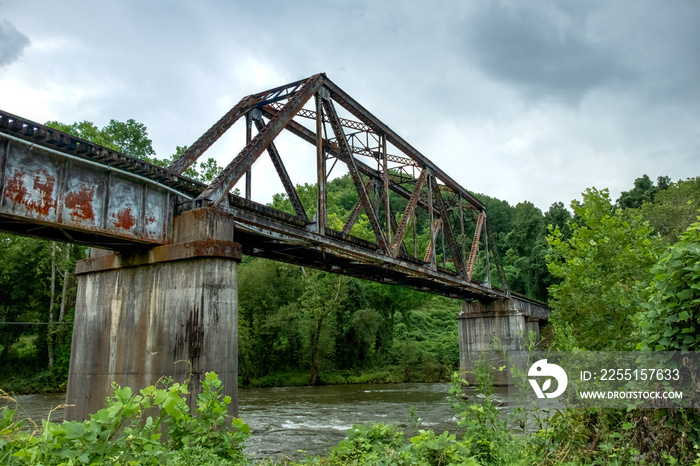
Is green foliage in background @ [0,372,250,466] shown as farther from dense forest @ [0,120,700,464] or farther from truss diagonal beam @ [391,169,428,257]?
truss diagonal beam @ [391,169,428,257]

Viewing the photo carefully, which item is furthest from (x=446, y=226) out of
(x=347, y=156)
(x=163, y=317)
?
(x=163, y=317)

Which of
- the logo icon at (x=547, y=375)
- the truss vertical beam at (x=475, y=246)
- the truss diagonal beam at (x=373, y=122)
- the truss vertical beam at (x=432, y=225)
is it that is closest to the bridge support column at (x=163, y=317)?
the logo icon at (x=547, y=375)

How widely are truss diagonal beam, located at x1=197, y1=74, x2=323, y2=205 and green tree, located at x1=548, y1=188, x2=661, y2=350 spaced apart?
915 cm

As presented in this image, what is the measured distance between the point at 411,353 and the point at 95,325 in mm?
39726

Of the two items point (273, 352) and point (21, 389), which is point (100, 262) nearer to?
point (21, 389)

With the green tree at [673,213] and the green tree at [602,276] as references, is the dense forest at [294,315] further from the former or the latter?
the green tree at [602,276]

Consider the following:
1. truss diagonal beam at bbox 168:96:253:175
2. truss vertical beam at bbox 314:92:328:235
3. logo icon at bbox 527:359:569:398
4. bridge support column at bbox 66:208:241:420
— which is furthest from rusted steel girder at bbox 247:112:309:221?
logo icon at bbox 527:359:569:398

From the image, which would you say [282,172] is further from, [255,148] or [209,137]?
[255,148]

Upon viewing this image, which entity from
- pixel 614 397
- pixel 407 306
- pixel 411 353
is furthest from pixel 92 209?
pixel 407 306

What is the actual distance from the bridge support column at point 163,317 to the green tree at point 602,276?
25.7 feet

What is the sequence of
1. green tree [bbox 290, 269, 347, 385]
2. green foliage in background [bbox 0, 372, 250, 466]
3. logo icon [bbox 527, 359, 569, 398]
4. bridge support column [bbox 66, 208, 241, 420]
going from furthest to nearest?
green tree [bbox 290, 269, 347, 385], bridge support column [bbox 66, 208, 241, 420], logo icon [bbox 527, 359, 569, 398], green foliage in background [bbox 0, 372, 250, 466]

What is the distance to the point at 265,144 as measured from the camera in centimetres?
1567

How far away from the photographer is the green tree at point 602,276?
1167cm

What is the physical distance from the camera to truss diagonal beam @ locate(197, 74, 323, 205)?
1354cm
